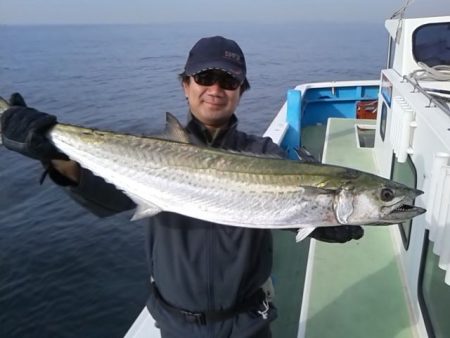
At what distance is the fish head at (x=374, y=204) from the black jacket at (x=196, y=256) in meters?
0.47

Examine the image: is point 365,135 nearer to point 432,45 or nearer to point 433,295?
point 432,45

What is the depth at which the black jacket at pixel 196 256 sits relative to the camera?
7.70 feet

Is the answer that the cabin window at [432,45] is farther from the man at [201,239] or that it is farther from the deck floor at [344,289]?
the man at [201,239]

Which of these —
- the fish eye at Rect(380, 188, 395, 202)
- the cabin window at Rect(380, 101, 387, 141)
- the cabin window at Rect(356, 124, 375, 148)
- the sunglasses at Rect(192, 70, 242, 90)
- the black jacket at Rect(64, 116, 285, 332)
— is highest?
the sunglasses at Rect(192, 70, 242, 90)

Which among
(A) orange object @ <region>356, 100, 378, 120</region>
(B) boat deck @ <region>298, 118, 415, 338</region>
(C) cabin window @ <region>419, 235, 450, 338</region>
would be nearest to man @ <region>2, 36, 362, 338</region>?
(C) cabin window @ <region>419, 235, 450, 338</region>

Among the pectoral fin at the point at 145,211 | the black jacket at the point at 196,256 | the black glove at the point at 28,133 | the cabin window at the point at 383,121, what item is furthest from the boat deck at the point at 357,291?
the black glove at the point at 28,133

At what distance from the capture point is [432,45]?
554 centimetres

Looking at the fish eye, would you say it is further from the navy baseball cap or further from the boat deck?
the boat deck

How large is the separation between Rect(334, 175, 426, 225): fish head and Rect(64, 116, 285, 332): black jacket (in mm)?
475

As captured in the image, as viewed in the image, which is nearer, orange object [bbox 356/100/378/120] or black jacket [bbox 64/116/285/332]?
black jacket [bbox 64/116/285/332]

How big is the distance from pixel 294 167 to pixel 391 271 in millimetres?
2638

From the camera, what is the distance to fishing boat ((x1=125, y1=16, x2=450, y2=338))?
3.21m

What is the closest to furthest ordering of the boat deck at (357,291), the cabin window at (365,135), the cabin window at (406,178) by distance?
the boat deck at (357,291) < the cabin window at (406,178) < the cabin window at (365,135)

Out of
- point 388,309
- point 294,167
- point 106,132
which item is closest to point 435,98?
point 388,309
